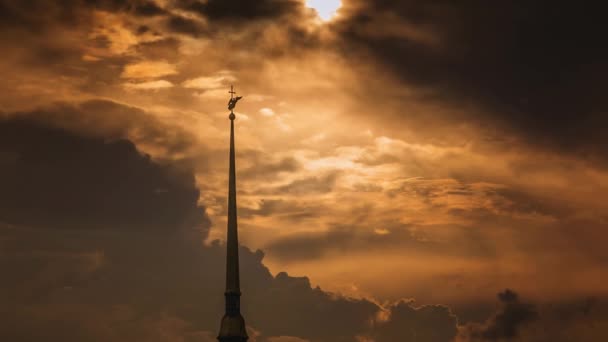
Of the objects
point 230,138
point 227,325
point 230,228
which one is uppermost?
point 230,138

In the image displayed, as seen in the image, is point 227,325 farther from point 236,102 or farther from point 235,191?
point 236,102

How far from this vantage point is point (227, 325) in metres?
108

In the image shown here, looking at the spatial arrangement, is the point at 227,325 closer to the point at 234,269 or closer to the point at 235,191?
the point at 234,269

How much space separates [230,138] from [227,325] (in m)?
21.0

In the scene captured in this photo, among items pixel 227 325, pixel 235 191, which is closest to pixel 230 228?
pixel 235 191

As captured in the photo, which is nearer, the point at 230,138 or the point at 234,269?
the point at 234,269

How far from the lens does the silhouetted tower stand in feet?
353

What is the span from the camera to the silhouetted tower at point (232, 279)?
108m

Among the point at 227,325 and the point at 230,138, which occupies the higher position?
the point at 230,138

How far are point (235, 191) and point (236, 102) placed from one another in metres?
9.07

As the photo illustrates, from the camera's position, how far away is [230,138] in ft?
390

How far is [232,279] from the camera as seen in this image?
11075 cm

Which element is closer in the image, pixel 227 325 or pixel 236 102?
pixel 227 325

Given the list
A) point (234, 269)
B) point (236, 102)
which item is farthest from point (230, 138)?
point (234, 269)
